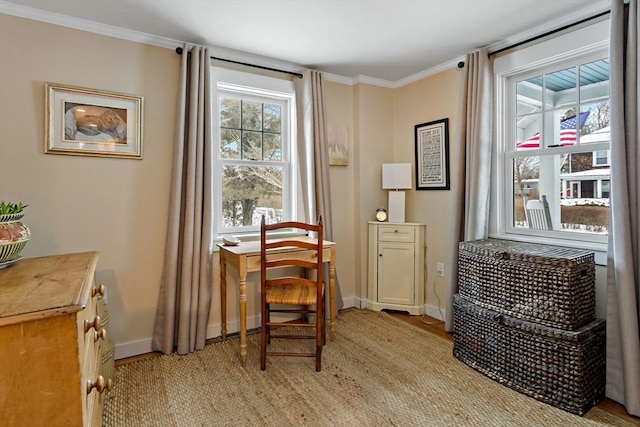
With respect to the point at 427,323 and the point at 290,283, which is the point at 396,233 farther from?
the point at 290,283

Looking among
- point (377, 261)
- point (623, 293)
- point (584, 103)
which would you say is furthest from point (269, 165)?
point (623, 293)

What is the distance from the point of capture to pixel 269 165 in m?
3.23

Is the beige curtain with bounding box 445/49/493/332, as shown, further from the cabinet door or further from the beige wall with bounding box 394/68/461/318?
the cabinet door

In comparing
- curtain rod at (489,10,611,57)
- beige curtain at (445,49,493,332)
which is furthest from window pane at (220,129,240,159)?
curtain rod at (489,10,611,57)

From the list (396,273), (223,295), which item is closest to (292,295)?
(223,295)

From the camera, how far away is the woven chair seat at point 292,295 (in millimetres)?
2422

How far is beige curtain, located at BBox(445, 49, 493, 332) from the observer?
9.06ft

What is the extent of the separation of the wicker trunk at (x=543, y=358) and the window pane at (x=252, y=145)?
215 cm

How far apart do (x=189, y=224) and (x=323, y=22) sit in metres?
1.73

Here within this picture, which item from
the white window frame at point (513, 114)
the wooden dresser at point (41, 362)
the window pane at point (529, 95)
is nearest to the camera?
the wooden dresser at point (41, 362)

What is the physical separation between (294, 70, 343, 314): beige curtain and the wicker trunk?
1.55 meters

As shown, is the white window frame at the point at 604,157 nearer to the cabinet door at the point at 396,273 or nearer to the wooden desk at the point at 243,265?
the cabinet door at the point at 396,273

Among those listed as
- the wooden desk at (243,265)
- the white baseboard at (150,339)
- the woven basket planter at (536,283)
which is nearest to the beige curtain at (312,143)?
the wooden desk at (243,265)

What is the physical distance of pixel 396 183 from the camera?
349 cm
